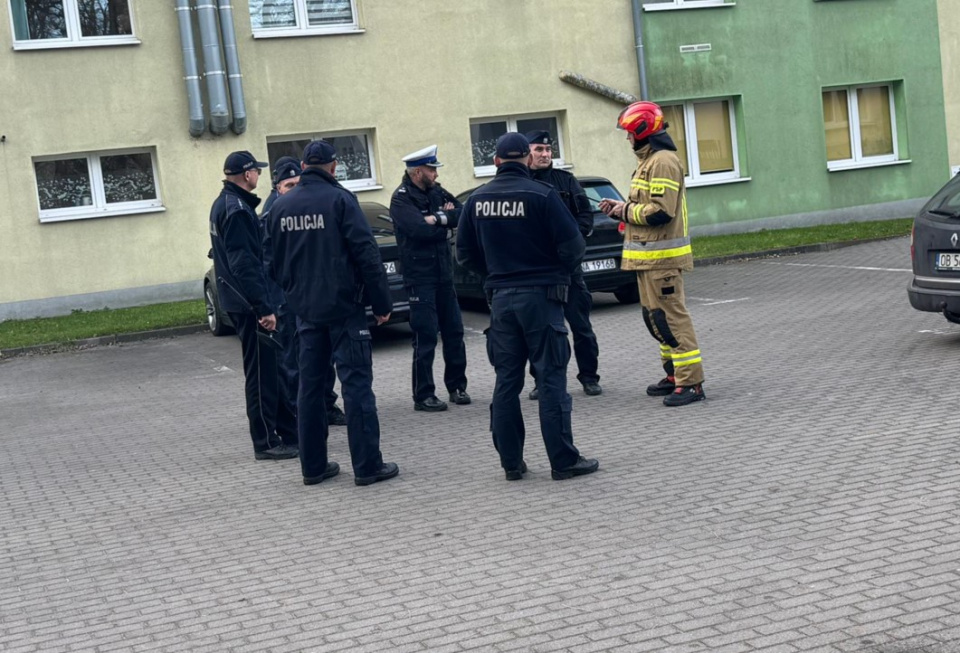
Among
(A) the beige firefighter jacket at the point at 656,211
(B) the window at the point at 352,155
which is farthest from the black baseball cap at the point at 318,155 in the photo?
(B) the window at the point at 352,155

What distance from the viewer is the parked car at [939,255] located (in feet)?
34.9

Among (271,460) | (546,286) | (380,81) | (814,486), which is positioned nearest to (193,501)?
(271,460)

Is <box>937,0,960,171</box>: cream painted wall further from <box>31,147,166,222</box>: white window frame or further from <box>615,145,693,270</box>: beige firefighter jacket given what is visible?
<box>615,145,693,270</box>: beige firefighter jacket

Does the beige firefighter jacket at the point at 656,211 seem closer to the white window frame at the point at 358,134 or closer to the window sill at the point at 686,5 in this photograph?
the white window frame at the point at 358,134

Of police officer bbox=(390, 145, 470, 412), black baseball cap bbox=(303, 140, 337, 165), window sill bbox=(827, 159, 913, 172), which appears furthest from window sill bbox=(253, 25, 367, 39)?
black baseball cap bbox=(303, 140, 337, 165)

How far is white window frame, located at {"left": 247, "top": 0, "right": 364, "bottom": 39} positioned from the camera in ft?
69.3

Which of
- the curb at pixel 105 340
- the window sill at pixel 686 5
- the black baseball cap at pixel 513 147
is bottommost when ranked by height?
the curb at pixel 105 340

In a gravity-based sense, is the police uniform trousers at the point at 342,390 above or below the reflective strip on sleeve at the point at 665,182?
below

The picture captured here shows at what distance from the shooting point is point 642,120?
9.27 metres

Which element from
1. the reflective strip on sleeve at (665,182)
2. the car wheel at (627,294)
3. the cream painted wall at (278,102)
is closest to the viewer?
the reflective strip on sleeve at (665,182)

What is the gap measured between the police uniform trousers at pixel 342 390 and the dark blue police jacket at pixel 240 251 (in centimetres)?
73

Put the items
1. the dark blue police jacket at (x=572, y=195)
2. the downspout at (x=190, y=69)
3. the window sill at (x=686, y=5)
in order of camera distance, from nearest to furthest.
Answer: the dark blue police jacket at (x=572, y=195)
the downspout at (x=190, y=69)
the window sill at (x=686, y=5)

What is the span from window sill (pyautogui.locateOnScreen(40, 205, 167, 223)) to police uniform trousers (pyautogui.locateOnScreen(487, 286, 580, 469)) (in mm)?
13950

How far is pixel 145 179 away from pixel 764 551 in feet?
54.8
